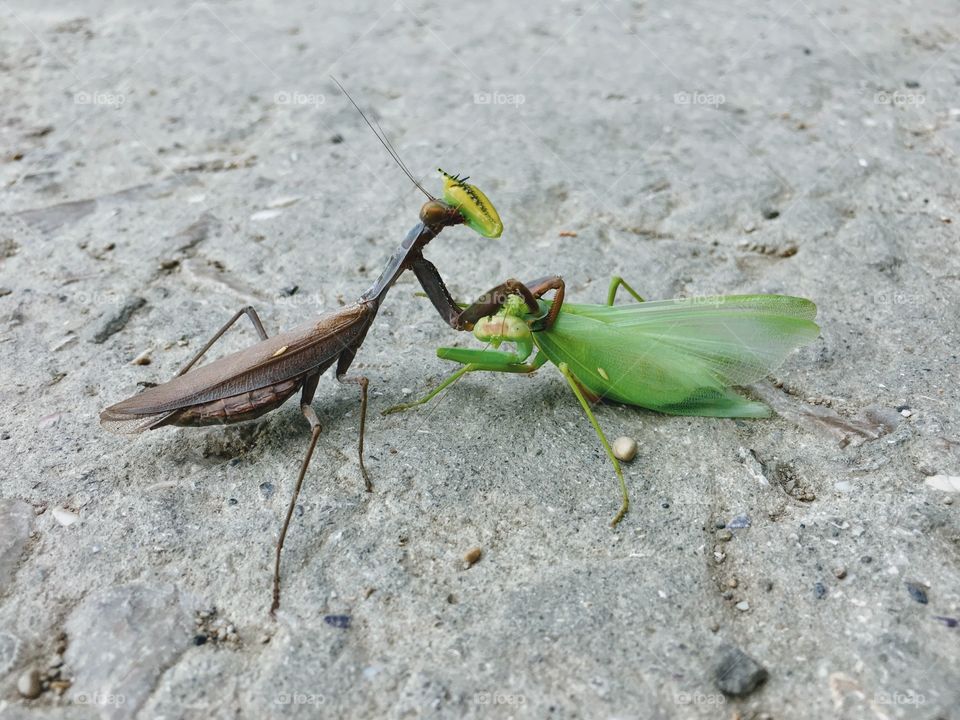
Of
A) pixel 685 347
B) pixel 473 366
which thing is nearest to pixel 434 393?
pixel 473 366

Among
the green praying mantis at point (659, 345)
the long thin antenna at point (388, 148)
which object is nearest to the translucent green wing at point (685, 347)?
the green praying mantis at point (659, 345)

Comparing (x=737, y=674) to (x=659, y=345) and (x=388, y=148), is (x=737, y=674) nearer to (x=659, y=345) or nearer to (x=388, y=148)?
(x=659, y=345)

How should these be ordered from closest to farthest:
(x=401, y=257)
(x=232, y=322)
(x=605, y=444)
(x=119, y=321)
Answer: (x=605, y=444)
(x=401, y=257)
(x=232, y=322)
(x=119, y=321)

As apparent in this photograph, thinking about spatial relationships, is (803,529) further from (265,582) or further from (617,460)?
(265,582)

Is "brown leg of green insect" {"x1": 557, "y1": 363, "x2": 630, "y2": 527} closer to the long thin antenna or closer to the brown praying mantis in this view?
the brown praying mantis

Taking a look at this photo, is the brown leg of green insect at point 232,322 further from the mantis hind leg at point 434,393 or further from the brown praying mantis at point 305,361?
the mantis hind leg at point 434,393

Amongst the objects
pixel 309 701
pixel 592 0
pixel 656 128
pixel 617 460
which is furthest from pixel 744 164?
pixel 309 701
